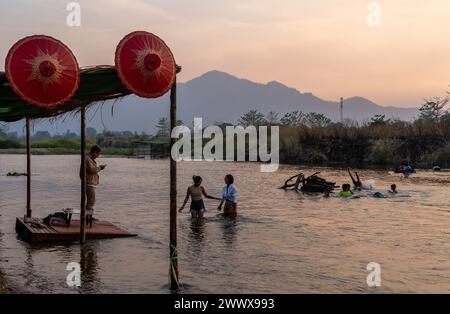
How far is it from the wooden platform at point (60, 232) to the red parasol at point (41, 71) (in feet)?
16.0

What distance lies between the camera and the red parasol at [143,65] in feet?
25.2

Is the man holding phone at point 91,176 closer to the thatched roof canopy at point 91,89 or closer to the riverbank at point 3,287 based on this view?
the thatched roof canopy at point 91,89

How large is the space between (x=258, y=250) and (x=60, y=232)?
14.5ft

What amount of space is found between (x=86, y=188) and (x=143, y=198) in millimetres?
11360

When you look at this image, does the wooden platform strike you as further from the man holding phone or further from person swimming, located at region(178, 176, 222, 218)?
person swimming, located at region(178, 176, 222, 218)

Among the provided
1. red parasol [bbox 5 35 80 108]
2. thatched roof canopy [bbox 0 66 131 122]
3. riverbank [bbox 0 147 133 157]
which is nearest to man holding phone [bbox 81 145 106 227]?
thatched roof canopy [bbox 0 66 131 122]

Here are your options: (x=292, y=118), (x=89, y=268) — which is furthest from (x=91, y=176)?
(x=292, y=118)

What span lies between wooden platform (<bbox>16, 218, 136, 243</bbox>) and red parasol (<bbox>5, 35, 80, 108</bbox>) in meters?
4.88

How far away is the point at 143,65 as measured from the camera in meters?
7.76

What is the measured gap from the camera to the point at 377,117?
71062mm

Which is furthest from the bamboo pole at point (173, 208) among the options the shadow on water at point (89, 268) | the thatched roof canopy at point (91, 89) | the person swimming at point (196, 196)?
the person swimming at point (196, 196)

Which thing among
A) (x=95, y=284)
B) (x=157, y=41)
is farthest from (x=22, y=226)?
(x=157, y=41)

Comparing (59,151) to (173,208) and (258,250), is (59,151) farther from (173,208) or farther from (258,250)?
(173,208)

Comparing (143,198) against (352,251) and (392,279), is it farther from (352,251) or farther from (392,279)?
(392,279)
